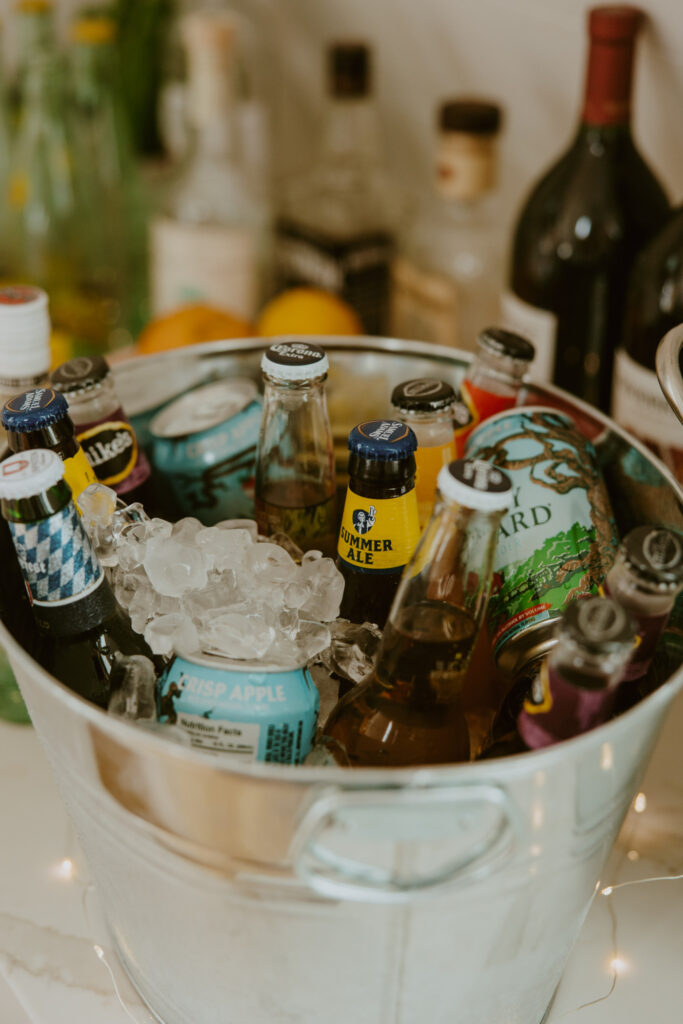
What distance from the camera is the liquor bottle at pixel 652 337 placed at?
80 centimetres

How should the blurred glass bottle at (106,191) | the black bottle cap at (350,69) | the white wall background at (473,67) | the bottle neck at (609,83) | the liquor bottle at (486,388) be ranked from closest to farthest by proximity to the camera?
the liquor bottle at (486,388), the bottle neck at (609,83), the white wall background at (473,67), the black bottle cap at (350,69), the blurred glass bottle at (106,191)

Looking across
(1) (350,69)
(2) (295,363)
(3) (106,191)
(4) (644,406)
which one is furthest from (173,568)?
(3) (106,191)

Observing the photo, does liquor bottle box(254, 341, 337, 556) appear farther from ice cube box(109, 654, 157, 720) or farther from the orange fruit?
the orange fruit

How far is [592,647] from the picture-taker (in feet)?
1.42

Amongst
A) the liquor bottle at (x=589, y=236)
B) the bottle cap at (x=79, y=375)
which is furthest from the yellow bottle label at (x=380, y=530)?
the liquor bottle at (x=589, y=236)

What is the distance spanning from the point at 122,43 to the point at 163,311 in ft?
1.73

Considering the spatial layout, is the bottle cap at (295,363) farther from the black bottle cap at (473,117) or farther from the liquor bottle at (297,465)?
the black bottle cap at (473,117)

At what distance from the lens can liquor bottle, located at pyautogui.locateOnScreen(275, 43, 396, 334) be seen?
1167 mm

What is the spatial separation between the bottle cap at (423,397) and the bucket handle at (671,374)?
5.3 inches

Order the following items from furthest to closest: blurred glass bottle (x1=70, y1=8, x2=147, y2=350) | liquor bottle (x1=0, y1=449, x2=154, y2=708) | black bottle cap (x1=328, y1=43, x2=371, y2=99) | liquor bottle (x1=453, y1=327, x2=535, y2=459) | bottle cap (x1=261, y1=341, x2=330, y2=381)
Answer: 1. blurred glass bottle (x1=70, y1=8, x2=147, y2=350)
2. black bottle cap (x1=328, y1=43, x2=371, y2=99)
3. liquor bottle (x1=453, y1=327, x2=535, y2=459)
4. bottle cap (x1=261, y1=341, x2=330, y2=381)
5. liquor bottle (x1=0, y1=449, x2=154, y2=708)

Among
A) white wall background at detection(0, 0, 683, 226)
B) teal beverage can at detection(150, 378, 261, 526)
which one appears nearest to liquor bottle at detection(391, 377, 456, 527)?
teal beverage can at detection(150, 378, 261, 526)

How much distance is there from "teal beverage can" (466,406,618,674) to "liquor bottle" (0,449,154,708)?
0.75 ft

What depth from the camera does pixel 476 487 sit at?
0.47 meters

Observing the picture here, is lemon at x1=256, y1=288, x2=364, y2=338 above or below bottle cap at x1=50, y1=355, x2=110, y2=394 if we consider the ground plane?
below
